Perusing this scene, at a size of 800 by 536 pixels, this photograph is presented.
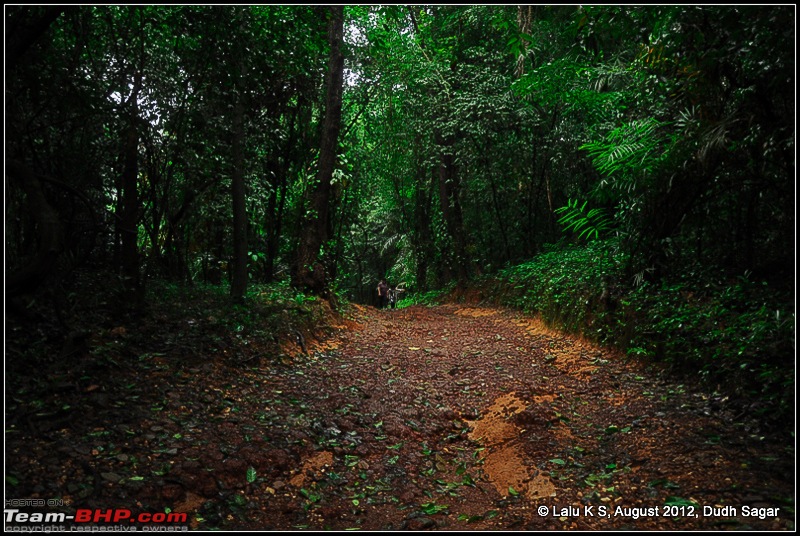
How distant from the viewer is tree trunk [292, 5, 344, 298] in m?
9.93

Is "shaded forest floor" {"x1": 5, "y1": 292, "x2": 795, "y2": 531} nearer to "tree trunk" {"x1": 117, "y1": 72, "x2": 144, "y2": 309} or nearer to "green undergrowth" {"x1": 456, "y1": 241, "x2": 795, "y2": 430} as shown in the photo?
"green undergrowth" {"x1": 456, "y1": 241, "x2": 795, "y2": 430}

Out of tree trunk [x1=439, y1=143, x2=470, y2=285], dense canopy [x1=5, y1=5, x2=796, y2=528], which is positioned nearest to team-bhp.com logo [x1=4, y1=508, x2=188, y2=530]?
dense canopy [x1=5, y1=5, x2=796, y2=528]

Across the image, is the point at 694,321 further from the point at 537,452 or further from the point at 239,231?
the point at 239,231

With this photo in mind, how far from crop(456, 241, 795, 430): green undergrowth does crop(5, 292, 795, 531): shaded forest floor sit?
27 cm

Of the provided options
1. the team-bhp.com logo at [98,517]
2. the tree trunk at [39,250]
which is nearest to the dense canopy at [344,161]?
the tree trunk at [39,250]

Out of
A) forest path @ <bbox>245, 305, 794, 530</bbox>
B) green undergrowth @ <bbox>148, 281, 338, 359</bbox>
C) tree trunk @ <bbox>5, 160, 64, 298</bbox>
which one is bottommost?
forest path @ <bbox>245, 305, 794, 530</bbox>

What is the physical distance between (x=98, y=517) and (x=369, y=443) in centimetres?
242

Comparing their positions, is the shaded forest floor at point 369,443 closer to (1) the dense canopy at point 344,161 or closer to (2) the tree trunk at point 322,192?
(1) the dense canopy at point 344,161

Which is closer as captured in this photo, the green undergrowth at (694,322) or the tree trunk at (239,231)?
the green undergrowth at (694,322)

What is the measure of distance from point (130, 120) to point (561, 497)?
650cm

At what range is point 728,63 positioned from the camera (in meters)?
5.19

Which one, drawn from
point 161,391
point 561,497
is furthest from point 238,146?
point 561,497

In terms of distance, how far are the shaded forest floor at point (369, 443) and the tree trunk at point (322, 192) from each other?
335 centimetres

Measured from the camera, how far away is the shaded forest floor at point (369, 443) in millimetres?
3266
